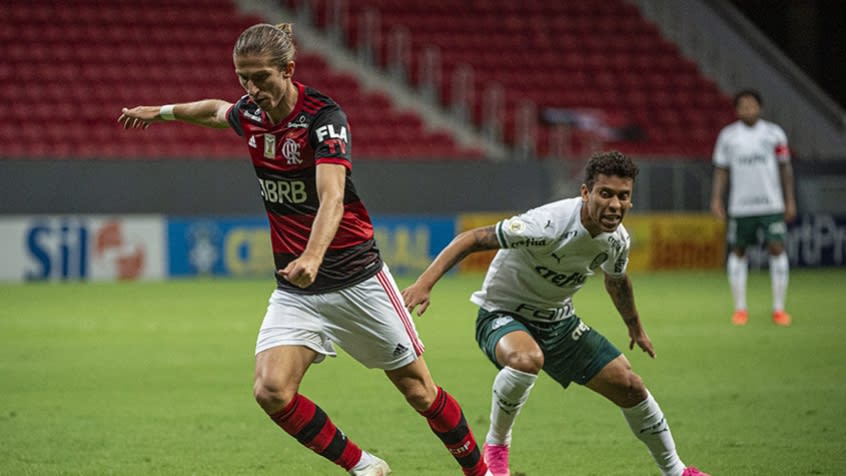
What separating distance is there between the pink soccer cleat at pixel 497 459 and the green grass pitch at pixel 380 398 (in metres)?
0.18

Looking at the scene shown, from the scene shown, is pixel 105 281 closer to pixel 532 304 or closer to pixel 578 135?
pixel 578 135

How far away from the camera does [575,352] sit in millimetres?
5824

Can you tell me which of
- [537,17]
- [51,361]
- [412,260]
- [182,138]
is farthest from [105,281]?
[537,17]

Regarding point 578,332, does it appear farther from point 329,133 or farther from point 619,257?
point 329,133

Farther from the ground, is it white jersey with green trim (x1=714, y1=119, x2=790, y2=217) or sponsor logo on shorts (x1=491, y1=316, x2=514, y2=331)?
sponsor logo on shorts (x1=491, y1=316, x2=514, y2=331)

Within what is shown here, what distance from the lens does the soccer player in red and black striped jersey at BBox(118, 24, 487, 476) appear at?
502 centimetres

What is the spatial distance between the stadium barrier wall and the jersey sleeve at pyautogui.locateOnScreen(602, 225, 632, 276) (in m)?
13.2

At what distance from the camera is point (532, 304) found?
600cm

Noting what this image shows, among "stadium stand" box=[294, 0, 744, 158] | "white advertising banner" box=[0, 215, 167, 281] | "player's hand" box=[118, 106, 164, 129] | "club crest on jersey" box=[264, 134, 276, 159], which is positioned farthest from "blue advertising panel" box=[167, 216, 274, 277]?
"club crest on jersey" box=[264, 134, 276, 159]

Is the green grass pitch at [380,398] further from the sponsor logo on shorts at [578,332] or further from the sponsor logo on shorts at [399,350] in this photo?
the sponsor logo on shorts at [399,350]

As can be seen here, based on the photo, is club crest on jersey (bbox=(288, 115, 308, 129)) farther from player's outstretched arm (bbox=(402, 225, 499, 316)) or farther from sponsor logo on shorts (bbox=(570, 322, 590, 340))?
sponsor logo on shorts (bbox=(570, 322, 590, 340))

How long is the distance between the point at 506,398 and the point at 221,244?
14.1 metres

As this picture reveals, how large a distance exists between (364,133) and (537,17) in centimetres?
610

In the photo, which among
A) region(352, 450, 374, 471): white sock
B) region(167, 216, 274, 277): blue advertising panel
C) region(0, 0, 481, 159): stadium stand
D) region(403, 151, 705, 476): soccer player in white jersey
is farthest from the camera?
region(0, 0, 481, 159): stadium stand
